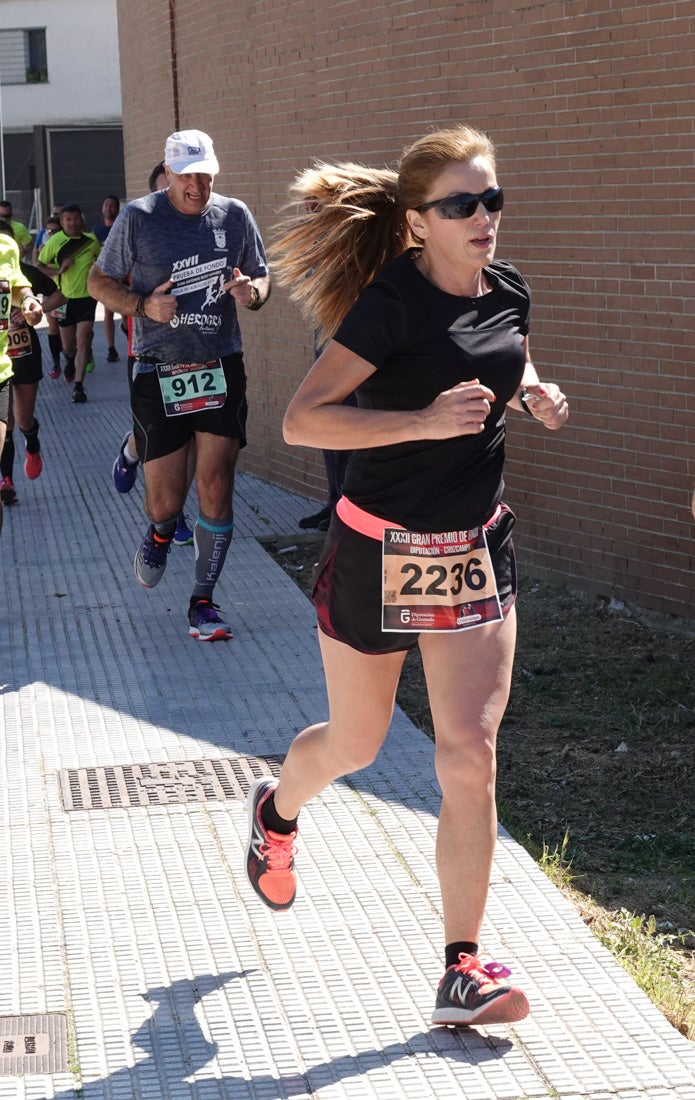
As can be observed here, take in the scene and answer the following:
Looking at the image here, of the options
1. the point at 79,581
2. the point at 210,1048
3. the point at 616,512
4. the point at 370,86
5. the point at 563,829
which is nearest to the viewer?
the point at 210,1048

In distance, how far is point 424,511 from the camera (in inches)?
148

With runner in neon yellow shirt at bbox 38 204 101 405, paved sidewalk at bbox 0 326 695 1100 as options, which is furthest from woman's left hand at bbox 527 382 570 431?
runner in neon yellow shirt at bbox 38 204 101 405

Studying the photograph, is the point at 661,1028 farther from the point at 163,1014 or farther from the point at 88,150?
the point at 88,150

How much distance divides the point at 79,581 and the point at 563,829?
4.03m

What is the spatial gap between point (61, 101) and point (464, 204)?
1942 inches

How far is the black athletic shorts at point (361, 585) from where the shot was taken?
380 centimetres

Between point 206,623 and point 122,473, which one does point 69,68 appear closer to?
point 122,473

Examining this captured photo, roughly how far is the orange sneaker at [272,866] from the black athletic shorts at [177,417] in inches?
129

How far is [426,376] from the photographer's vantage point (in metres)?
3.71

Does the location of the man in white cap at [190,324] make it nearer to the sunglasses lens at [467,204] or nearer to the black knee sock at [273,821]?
the black knee sock at [273,821]

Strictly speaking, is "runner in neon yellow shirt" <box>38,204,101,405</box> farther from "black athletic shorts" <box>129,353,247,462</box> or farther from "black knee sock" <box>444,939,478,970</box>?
"black knee sock" <box>444,939,478,970</box>

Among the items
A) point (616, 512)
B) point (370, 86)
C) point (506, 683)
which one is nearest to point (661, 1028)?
point (506, 683)

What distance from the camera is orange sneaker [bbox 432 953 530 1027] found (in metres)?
3.65

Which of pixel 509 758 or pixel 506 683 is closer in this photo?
pixel 506 683
